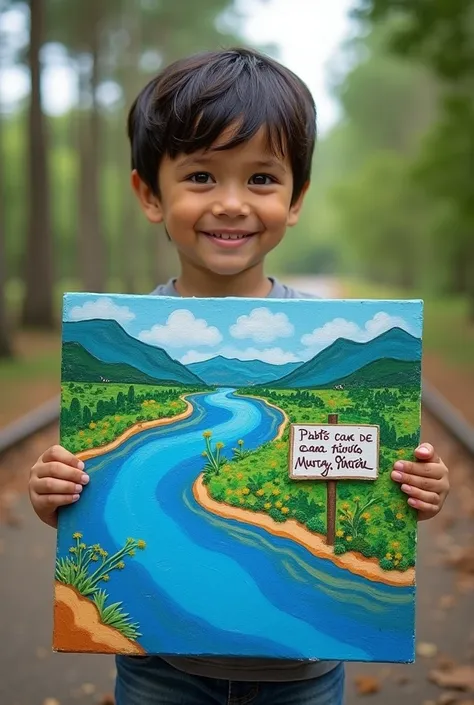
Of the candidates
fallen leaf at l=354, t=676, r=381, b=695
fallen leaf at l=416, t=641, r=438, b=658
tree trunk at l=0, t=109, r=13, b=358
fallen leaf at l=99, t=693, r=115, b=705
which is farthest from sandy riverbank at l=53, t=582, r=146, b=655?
tree trunk at l=0, t=109, r=13, b=358

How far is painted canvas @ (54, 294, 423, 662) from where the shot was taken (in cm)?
174

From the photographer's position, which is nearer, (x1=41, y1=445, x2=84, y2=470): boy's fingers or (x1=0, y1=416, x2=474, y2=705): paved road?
(x1=41, y1=445, x2=84, y2=470): boy's fingers

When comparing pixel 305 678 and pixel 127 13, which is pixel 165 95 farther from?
pixel 127 13

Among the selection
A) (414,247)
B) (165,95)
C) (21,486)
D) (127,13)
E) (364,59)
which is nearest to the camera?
(165,95)

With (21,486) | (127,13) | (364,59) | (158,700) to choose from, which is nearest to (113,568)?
(158,700)

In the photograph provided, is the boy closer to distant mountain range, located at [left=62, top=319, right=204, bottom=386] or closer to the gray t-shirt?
the gray t-shirt

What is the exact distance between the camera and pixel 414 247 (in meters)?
31.6

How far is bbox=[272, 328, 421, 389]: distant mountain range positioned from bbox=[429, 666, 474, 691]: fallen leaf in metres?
2.42

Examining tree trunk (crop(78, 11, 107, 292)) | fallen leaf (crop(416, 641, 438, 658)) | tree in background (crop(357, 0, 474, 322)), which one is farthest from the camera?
tree trunk (crop(78, 11, 107, 292))

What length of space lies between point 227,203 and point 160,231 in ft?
99.6

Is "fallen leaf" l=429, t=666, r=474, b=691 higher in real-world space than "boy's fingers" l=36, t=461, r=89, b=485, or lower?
lower

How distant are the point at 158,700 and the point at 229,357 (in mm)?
854

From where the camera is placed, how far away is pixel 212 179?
198 centimetres

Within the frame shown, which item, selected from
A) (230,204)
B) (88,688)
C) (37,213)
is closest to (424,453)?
(230,204)
